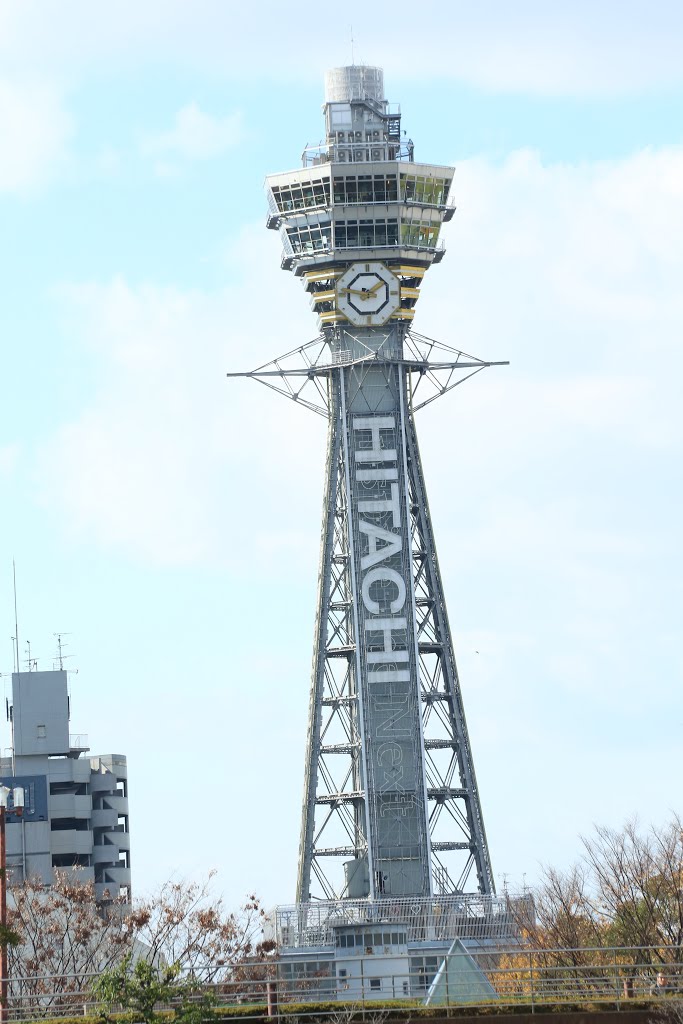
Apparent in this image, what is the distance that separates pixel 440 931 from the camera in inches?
4520

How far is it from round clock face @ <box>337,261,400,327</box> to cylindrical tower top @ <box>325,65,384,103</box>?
13.1 meters

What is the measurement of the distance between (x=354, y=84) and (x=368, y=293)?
16.2 m

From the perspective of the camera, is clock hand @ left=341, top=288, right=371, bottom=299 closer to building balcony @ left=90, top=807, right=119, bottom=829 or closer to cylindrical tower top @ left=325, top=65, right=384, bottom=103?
cylindrical tower top @ left=325, top=65, right=384, bottom=103

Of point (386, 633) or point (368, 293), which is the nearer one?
point (386, 633)

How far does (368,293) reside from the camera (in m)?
129

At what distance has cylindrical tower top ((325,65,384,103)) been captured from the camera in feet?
439

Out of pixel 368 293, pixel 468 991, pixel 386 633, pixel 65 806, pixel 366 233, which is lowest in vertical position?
pixel 468 991

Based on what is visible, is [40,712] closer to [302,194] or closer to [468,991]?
[302,194]

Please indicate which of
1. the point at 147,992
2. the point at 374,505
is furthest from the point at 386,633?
the point at 147,992

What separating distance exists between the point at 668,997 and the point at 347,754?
71289 mm

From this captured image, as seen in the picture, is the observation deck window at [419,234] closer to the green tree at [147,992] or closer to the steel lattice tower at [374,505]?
the steel lattice tower at [374,505]

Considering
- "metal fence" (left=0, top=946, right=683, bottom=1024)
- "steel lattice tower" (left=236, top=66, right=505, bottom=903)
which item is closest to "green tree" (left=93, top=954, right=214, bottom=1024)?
"metal fence" (left=0, top=946, right=683, bottom=1024)

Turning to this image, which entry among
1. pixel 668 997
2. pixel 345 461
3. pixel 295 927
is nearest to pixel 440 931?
pixel 295 927

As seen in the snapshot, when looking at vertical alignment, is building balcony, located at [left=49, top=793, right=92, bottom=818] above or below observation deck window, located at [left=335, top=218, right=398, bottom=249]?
below
